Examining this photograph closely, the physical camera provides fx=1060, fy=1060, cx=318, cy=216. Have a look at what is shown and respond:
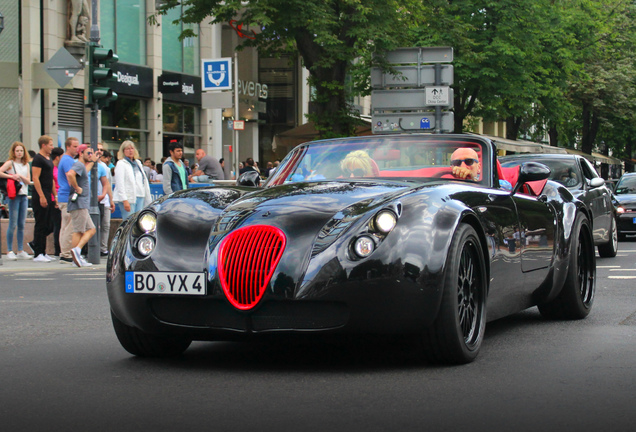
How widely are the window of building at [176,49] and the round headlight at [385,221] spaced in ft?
95.4

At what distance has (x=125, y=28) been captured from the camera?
3173cm

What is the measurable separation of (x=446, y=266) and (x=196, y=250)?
4.04 feet

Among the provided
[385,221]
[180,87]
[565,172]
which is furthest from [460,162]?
[180,87]

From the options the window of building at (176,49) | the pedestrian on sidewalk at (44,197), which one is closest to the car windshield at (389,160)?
the pedestrian on sidewalk at (44,197)

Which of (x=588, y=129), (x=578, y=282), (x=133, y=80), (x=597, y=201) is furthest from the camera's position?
(x=588, y=129)

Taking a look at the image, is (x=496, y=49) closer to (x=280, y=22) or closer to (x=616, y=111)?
(x=280, y=22)

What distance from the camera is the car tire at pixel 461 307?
5180 millimetres

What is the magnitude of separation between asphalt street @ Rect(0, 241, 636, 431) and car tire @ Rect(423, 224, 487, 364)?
0.09m

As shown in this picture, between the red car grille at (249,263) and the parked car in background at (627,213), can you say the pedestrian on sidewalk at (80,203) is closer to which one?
the red car grille at (249,263)

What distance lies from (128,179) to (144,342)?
11.0 m

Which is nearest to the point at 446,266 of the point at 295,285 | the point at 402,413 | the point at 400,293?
the point at 400,293

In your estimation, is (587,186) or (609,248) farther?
(609,248)

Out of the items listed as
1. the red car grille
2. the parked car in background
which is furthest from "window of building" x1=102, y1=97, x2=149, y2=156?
the red car grille

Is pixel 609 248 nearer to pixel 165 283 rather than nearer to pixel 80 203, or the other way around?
pixel 80 203
